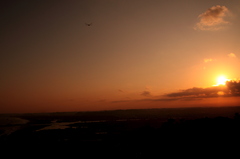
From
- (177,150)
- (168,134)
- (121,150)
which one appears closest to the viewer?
(177,150)

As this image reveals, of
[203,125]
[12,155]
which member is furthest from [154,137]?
[12,155]

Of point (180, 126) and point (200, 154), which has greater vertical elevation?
point (180, 126)

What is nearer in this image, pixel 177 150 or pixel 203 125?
pixel 177 150

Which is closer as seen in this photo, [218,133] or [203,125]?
[218,133]

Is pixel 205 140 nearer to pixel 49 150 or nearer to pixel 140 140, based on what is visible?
pixel 140 140

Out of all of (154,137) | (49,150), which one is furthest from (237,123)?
(49,150)

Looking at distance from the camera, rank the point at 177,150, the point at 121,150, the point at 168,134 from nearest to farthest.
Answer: the point at 177,150, the point at 121,150, the point at 168,134

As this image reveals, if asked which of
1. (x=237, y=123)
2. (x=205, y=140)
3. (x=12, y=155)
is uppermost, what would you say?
(x=237, y=123)

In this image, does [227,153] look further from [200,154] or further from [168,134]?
[168,134]

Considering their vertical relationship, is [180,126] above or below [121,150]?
above
